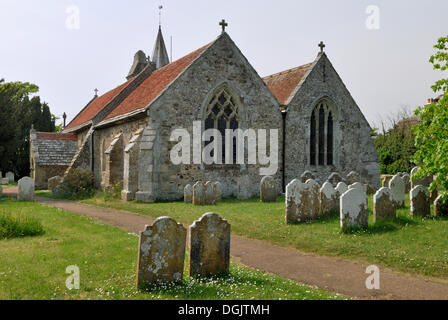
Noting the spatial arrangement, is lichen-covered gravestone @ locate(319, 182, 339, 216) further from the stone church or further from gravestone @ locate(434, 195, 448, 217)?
the stone church

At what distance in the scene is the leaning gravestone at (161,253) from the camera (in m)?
5.23

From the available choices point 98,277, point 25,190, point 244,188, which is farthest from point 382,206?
point 25,190

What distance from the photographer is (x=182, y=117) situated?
16.4 m

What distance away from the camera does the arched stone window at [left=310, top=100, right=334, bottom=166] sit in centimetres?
1995

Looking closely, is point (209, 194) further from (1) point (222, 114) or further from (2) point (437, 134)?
(2) point (437, 134)

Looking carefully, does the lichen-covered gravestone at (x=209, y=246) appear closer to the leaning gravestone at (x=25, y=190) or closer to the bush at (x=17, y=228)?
the bush at (x=17, y=228)

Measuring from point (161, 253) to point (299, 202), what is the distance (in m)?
5.78

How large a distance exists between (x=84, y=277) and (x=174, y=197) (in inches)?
416

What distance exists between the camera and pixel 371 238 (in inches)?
326

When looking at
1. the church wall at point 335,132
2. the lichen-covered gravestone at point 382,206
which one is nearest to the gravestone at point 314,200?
the lichen-covered gravestone at point 382,206

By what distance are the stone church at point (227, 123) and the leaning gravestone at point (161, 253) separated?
1032cm

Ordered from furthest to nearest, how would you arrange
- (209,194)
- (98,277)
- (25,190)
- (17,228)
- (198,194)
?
(25,190)
(209,194)
(198,194)
(17,228)
(98,277)
